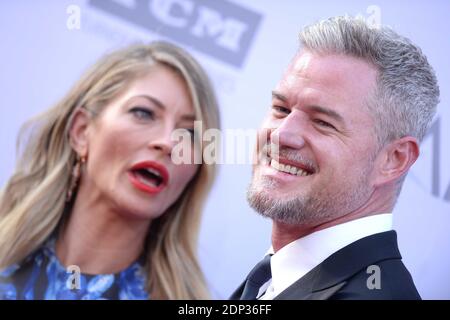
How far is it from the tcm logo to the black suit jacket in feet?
3.17

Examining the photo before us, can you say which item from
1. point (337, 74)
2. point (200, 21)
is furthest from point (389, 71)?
point (200, 21)

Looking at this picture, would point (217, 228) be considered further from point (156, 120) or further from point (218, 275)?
point (156, 120)

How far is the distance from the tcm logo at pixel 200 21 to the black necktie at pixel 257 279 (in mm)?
816

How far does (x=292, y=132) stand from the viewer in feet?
5.19

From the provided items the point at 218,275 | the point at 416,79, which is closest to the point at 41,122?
the point at 218,275

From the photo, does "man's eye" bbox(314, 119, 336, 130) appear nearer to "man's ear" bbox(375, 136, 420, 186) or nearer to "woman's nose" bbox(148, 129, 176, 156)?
"man's ear" bbox(375, 136, 420, 186)

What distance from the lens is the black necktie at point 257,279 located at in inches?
65.9

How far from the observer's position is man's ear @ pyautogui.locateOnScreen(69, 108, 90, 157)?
2.16 meters

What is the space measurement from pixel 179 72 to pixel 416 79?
0.91m

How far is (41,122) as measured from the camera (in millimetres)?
2188

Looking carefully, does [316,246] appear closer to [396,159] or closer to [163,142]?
[396,159]

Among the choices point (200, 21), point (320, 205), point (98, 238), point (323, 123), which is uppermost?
point (200, 21)

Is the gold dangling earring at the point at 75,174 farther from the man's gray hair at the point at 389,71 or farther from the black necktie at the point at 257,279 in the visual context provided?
the man's gray hair at the point at 389,71

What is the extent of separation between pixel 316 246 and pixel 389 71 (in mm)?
489
